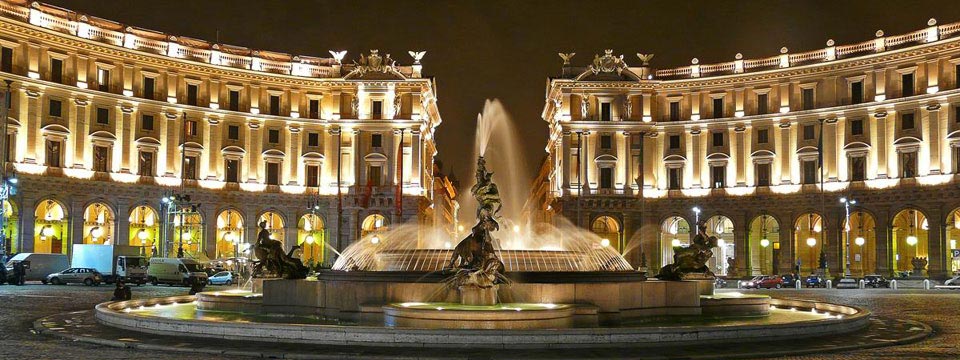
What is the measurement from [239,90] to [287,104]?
379 centimetres

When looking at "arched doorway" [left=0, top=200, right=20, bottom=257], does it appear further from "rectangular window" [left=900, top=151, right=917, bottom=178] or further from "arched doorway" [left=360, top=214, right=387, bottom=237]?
"rectangular window" [left=900, top=151, right=917, bottom=178]

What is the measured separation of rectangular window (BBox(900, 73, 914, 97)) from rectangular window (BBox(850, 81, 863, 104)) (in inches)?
116

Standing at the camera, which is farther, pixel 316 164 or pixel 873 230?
pixel 316 164

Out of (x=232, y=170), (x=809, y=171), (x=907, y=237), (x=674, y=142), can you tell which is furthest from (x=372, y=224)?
(x=907, y=237)

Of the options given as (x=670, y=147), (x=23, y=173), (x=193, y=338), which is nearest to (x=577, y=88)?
(x=670, y=147)

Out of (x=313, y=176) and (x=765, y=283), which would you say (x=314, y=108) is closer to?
(x=313, y=176)

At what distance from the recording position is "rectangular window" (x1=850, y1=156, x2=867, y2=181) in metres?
64.0

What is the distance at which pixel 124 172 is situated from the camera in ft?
204

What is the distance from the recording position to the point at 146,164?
210 ft

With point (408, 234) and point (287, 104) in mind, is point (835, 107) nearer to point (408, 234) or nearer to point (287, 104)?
point (408, 234)

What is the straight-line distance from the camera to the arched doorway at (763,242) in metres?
69.6

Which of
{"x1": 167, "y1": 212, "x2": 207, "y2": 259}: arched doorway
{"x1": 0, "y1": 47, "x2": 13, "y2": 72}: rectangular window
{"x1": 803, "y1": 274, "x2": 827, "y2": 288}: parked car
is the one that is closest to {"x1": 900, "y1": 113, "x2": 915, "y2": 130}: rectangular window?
{"x1": 803, "y1": 274, "x2": 827, "y2": 288}: parked car

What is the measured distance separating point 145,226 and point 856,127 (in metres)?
47.6

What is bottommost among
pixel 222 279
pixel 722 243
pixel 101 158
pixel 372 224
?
pixel 222 279
